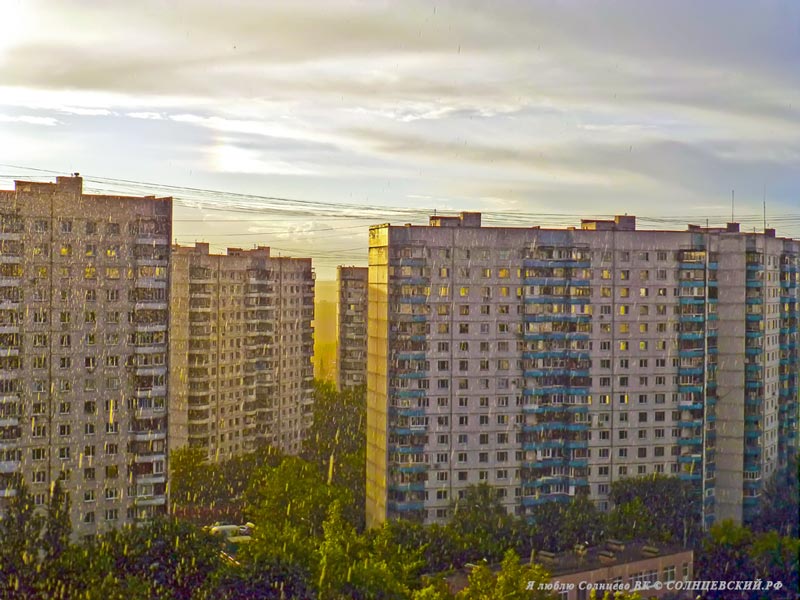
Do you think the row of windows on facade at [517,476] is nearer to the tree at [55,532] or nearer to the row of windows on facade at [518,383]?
the row of windows on facade at [518,383]

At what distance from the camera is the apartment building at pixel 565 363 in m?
24.1

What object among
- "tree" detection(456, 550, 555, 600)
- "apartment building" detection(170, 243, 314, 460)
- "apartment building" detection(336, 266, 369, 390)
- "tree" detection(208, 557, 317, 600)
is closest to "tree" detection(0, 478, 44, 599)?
"tree" detection(208, 557, 317, 600)

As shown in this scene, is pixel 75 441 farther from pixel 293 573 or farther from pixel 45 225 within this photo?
pixel 293 573

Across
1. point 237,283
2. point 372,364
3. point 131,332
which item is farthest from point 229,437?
point 131,332

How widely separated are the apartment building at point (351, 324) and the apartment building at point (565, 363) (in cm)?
1799

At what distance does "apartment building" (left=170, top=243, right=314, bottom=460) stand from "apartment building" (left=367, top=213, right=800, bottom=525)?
8.81m

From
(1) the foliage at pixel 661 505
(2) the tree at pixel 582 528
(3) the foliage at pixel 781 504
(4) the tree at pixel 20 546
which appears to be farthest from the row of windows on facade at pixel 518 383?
(4) the tree at pixel 20 546

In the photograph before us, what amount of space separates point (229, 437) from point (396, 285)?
41.1 ft

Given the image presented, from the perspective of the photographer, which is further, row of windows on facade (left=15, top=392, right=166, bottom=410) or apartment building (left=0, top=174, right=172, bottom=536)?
row of windows on facade (left=15, top=392, right=166, bottom=410)

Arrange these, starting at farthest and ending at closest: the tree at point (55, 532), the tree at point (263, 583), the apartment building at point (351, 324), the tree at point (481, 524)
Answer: the apartment building at point (351, 324) < the tree at point (481, 524) < the tree at point (55, 532) < the tree at point (263, 583)

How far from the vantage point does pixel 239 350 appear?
112ft

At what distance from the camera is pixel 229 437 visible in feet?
110

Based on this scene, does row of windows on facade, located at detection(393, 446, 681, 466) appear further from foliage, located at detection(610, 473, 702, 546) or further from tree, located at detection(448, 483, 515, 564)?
tree, located at detection(448, 483, 515, 564)

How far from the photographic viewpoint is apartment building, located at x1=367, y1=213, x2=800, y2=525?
2406 cm
